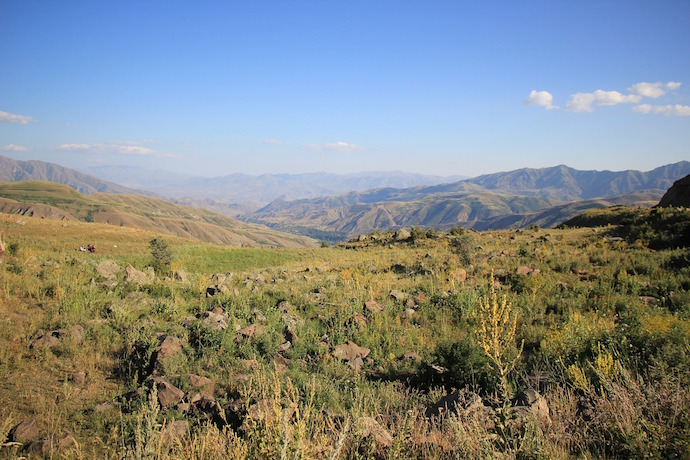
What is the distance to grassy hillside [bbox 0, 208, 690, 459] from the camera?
11.6 ft

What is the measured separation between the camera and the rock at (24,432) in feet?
13.9

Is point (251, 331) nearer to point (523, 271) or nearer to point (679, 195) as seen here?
point (523, 271)

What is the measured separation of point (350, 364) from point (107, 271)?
10297mm

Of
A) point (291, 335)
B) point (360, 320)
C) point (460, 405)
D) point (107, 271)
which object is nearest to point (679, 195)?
point (360, 320)

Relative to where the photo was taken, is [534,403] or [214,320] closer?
[534,403]

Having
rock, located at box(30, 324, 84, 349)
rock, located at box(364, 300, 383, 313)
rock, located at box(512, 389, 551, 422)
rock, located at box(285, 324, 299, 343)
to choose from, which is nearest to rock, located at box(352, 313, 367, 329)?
rock, located at box(364, 300, 383, 313)

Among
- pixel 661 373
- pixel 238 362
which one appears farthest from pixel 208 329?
pixel 661 373

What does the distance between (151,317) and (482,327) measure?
7976 mm

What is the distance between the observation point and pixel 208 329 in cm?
750

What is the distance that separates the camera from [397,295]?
427 inches

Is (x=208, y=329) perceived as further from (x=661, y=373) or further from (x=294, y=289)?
(x=661, y=373)

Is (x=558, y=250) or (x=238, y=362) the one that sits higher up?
(x=558, y=250)

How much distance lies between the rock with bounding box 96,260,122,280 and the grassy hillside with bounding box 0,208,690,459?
173 millimetres

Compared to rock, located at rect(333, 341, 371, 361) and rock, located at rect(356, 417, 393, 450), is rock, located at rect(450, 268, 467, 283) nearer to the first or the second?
rock, located at rect(333, 341, 371, 361)
